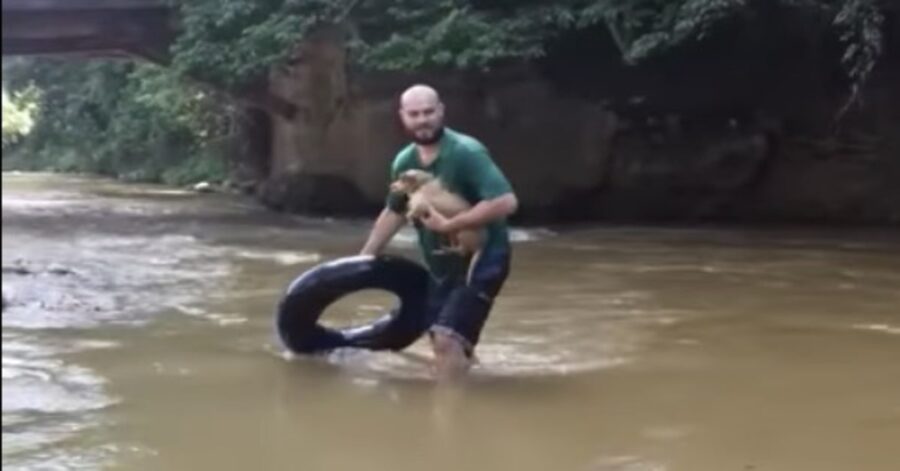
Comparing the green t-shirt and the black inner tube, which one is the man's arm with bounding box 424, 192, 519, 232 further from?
the black inner tube

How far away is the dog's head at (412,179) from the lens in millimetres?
6590

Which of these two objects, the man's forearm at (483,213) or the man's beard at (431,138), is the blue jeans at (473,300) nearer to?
the man's forearm at (483,213)

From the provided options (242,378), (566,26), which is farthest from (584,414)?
(566,26)

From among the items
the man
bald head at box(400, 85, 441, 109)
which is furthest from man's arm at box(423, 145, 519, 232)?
bald head at box(400, 85, 441, 109)

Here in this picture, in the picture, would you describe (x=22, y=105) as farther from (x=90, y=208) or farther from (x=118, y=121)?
(x=118, y=121)

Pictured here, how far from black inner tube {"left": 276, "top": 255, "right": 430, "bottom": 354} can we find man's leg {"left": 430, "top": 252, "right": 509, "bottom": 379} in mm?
354

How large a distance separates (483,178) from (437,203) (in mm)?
222

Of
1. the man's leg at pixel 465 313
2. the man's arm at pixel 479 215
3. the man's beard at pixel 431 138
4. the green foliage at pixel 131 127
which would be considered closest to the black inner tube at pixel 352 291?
the man's leg at pixel 465 313

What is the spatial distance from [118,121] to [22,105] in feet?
132

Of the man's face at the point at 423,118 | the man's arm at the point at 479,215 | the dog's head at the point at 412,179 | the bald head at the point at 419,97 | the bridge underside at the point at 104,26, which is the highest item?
the bridge underside at the point at 104,26

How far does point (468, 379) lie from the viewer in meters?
6.65

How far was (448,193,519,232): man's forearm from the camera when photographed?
253 inches

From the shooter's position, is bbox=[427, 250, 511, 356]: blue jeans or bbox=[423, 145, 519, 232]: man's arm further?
bbox=[427, 250, 511, 356]: blue jeans

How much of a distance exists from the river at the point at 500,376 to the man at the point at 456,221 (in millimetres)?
257
